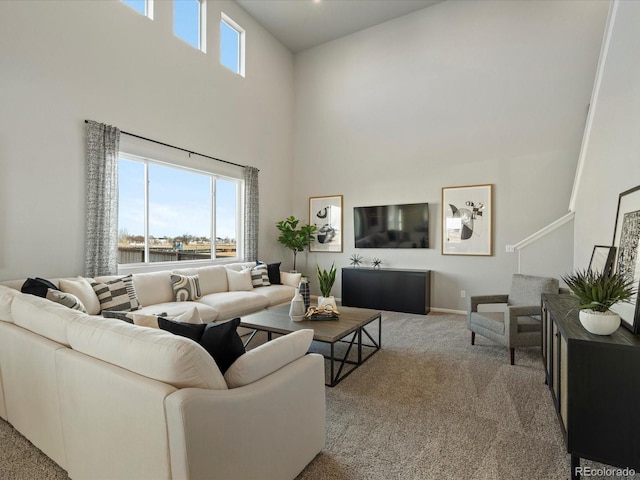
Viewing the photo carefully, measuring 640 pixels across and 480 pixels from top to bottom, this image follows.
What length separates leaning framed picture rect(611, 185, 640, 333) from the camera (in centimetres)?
186

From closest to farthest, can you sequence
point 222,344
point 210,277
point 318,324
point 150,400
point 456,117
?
point 150,400, point 222,344, point 318,324, point 210,277, point 456,117

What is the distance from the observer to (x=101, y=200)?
3.97 metres

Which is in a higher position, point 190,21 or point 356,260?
point 190,21

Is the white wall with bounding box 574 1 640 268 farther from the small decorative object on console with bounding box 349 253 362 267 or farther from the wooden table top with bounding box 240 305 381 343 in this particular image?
the small decorative object on console with bounding box 349 253 362 267

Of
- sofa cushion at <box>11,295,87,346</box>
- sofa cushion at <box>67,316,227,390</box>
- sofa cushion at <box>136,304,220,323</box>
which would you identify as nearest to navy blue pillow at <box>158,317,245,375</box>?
sofa cushion at <box>67,316,227,390</box>

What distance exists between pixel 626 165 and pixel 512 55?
376 cm

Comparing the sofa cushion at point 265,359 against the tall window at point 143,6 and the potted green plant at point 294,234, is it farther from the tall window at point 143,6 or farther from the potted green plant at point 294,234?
the tall window at point 143,6

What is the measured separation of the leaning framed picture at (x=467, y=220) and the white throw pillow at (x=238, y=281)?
3.33 meters

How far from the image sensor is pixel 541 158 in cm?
510

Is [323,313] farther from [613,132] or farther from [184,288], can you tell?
[613,132]

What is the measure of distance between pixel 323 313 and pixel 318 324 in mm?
177

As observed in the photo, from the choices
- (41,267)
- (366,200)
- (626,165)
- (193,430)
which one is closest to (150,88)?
(41,267)

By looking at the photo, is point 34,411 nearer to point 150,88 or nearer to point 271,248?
point 150,88

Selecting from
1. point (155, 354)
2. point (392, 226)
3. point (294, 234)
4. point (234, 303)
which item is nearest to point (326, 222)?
point (294, 234)
